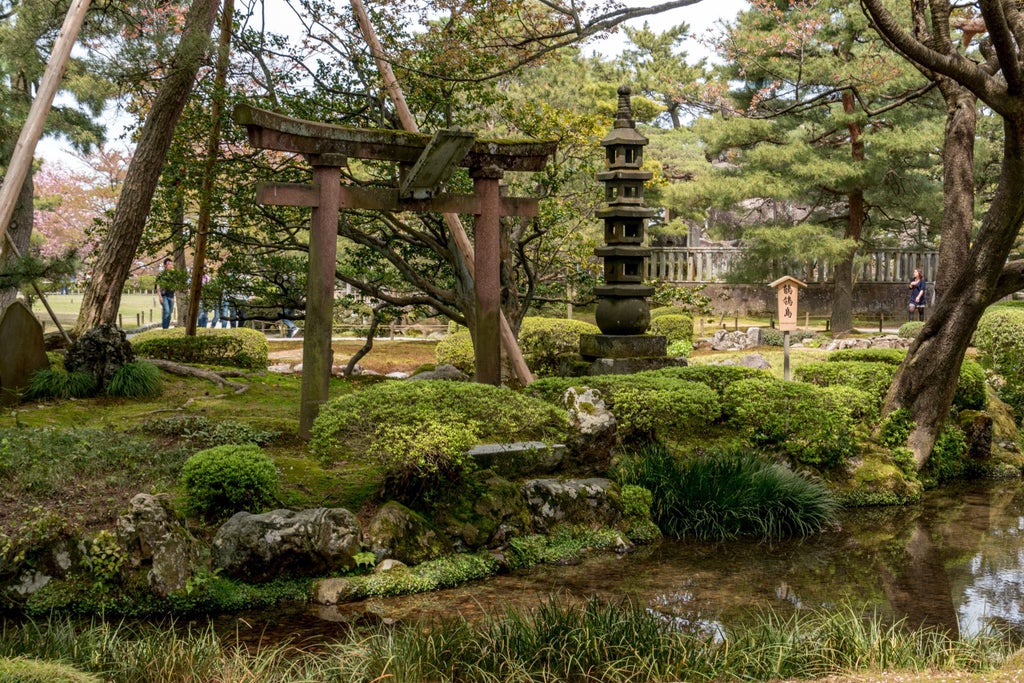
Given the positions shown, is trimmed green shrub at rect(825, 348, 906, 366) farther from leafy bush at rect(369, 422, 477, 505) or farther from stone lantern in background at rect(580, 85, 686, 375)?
leafy bush at rect(369, 422, 477, 505)

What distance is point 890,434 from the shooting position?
10648 millimetres

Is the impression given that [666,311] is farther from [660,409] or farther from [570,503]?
[570,503]

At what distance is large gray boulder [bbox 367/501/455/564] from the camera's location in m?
7.20

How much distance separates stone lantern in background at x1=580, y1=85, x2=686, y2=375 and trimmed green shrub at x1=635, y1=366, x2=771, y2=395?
1.38 m

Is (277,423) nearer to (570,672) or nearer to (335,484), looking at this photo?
(335,484)

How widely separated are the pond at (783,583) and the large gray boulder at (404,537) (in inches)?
17.5

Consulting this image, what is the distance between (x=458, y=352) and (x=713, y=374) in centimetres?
581

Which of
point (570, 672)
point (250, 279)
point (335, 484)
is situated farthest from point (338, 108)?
point (570, 672)

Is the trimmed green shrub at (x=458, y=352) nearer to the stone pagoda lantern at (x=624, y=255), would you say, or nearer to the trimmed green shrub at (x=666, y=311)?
the stone pagoda lantern at (x=624, y=255)

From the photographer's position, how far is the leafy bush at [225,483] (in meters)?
7.25

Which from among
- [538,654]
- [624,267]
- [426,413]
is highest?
[624,267]

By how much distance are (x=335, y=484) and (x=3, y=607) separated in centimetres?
285

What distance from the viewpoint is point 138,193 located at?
39.7 ft

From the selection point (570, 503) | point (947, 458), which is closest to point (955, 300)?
point (947, 458)
